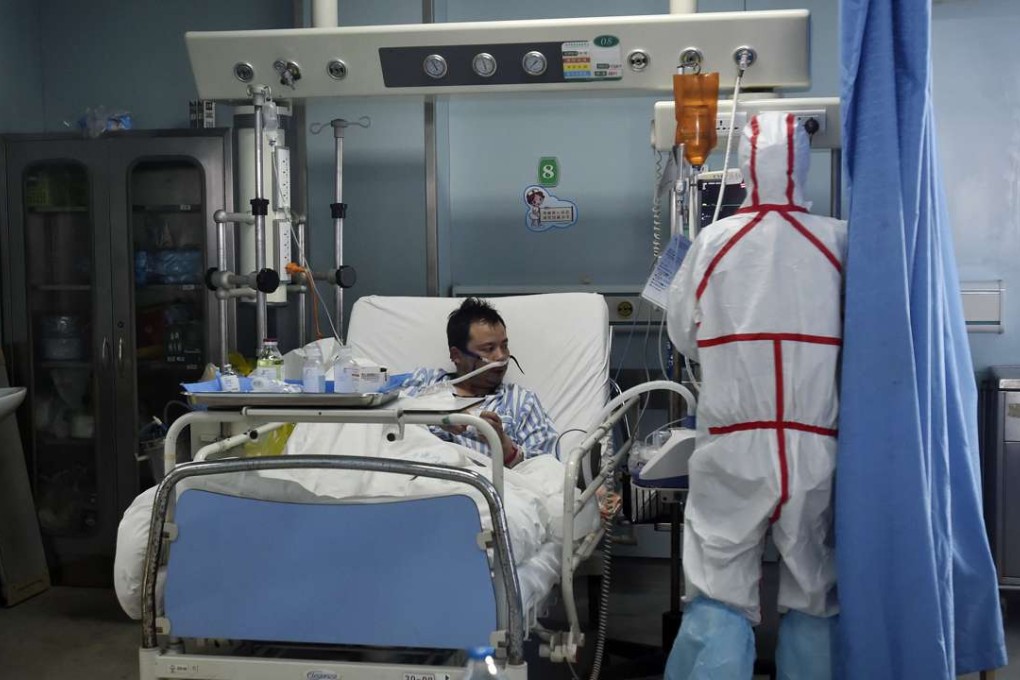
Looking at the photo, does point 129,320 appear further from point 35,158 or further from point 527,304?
point 527,304

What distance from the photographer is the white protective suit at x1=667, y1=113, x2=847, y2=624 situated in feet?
7.44

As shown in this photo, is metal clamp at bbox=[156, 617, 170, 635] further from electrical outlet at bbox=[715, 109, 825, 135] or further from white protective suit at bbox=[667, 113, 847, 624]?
electrical outlet at bbox=[715, 109, 825, 135]

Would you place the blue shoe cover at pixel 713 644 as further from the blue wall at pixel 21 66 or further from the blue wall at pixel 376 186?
the blue wall at pixel 21 66

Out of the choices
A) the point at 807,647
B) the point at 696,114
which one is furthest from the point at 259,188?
the point at 807,647

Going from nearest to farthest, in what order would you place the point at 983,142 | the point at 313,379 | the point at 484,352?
1. the point at 313,379
2. the point at 484,352
3. the point at 983,142

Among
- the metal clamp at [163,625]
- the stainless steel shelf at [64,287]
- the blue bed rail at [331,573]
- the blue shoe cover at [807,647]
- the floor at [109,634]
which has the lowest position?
the floor at [109,634]

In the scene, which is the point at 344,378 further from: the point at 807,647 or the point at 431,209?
the point at 431,209

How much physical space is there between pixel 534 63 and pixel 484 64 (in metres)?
0.17

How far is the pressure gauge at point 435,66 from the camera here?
11.3ft

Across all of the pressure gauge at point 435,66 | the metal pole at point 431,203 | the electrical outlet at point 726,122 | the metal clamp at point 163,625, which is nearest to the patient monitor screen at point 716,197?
the electrical outlet at point 726,122

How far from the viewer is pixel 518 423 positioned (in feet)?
10.4

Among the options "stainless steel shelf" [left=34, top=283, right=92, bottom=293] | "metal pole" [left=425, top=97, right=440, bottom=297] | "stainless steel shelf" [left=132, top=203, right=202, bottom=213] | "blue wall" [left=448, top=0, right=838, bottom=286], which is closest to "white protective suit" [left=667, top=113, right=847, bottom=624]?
"blue wall" [left=448, top=0, right=838, bottom=286]

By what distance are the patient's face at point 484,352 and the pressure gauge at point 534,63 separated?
0.86 meters

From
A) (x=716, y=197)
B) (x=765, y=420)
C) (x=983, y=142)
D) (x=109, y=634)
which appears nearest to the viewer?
(x=765, y=420)
